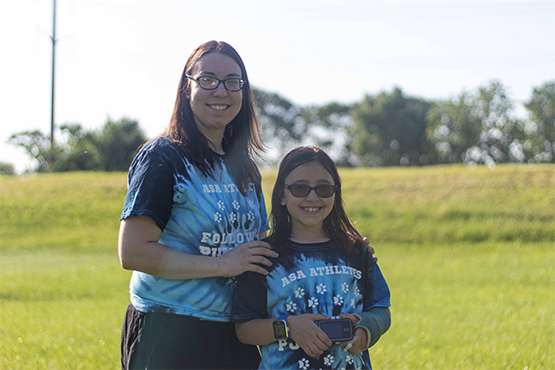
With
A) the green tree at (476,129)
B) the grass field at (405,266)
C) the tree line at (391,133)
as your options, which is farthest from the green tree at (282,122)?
the grass field at (405,266)

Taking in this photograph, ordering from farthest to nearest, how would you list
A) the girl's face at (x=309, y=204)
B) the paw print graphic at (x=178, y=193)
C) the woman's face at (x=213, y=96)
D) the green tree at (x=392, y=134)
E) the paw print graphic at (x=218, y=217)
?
1. the green tree at (x=392, y=134)
2. the girl's face at (x=309, y=204)
3. the woman's face at (x=213, y=96)
4. the paw print graphic at (x=218, y=217)
5. the paw print graphic at (x=178, y=193)

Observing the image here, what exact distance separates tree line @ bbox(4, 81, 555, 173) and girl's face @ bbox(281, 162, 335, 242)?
37.4 meters

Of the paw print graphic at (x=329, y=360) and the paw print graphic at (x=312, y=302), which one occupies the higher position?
the paw print graphic at (x=312, y=302)

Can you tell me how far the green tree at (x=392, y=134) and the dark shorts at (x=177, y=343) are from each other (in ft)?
205

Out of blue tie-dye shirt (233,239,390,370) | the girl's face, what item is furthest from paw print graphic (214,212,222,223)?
the girl's face

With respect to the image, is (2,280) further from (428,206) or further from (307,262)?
(428,206)

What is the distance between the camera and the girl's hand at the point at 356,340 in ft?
8.86

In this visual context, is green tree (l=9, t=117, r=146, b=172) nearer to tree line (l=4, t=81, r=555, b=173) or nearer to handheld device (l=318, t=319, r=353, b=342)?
tree line (l=4, t=81, r=555, b=173)

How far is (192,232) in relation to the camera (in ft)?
8.65

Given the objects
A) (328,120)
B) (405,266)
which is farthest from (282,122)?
(405,266)

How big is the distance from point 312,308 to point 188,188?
3.00ft

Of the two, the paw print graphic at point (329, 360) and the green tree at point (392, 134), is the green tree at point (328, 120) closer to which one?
the green tree at point (392, 134)

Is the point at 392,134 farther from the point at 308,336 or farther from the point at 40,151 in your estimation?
the point at 308,336

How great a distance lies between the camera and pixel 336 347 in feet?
8.96
